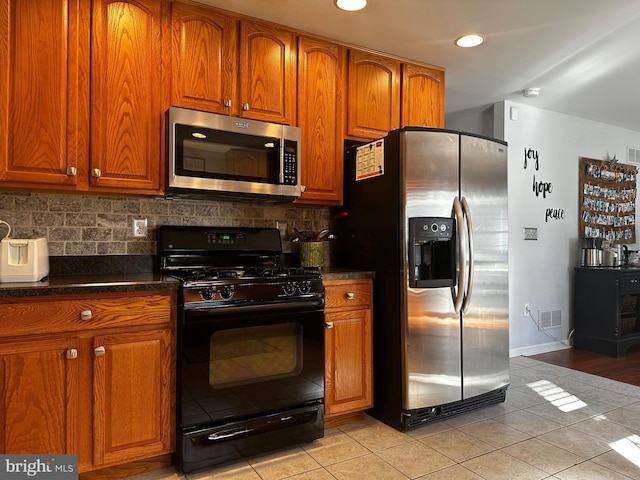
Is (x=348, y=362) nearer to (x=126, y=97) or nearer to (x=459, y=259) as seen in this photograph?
(x=459, y=259)

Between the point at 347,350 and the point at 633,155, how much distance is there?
474 centimetres

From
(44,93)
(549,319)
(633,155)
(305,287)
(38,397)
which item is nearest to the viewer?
(38,397)

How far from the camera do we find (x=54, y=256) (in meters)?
2.27

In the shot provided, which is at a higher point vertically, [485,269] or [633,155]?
[633,155]

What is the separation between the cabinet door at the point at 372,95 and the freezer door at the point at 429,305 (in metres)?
0.56

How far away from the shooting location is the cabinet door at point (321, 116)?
2.73 metres

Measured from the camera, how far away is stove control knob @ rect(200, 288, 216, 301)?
1994 mm

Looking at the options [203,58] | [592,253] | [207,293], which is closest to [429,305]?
[207,293]

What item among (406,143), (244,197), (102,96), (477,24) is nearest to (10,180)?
(102,96)

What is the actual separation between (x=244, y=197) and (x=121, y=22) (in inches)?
42.0

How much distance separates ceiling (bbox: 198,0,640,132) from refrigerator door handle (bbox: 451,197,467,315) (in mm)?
1075

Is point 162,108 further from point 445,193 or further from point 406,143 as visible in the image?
point 445,193

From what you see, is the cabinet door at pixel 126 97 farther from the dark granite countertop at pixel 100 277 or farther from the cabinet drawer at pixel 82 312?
the cabinet drawer at pixel 82 312

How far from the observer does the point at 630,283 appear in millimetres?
4297
